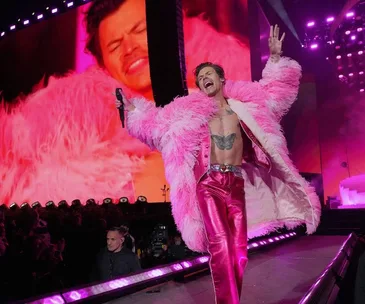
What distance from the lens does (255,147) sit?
2.88m

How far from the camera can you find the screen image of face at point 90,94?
10.2 metres

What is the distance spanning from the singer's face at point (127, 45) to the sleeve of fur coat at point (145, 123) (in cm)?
835

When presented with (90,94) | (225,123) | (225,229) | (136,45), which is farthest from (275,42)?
(90,94)

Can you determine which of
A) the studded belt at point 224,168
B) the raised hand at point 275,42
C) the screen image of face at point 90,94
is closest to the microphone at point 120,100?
the studded belt at point 224,168

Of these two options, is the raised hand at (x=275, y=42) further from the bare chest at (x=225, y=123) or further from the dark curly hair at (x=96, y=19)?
the dark curly hair at (x=96, y=19)

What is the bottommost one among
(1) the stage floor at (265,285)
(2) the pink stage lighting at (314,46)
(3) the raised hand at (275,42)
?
(1) the stage floor at (265,285)

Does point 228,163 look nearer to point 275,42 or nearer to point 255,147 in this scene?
point 255,147

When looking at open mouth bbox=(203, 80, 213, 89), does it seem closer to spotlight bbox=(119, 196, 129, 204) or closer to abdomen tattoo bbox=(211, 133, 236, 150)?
abdomen tattoo bbox=(211, 133, 236, 150)

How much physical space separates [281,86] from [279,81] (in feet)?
0.13

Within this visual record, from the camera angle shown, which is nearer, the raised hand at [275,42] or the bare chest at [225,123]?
the bare chest at [225,123]

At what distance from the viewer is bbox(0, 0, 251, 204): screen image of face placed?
10250 mm

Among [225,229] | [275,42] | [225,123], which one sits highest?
[275,42]

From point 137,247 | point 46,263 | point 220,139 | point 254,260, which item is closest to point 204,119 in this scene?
point 220,139

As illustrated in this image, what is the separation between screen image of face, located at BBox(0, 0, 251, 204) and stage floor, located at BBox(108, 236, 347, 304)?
17.3ft
